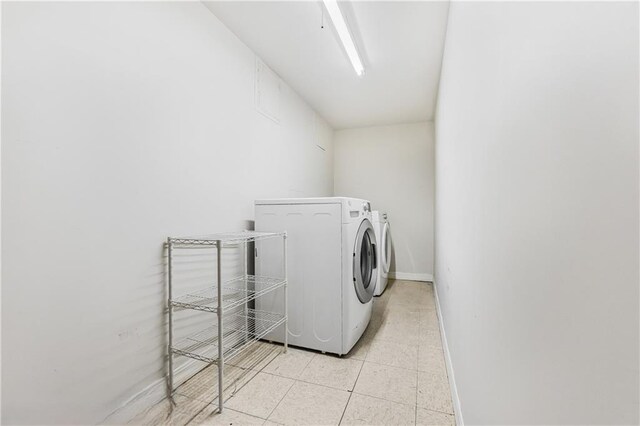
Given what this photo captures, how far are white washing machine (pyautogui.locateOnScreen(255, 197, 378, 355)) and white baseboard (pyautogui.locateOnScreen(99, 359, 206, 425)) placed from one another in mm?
696

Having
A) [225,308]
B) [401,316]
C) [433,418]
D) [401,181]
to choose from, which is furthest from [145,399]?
[401,181]

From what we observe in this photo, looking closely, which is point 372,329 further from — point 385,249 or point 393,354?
point 385,249

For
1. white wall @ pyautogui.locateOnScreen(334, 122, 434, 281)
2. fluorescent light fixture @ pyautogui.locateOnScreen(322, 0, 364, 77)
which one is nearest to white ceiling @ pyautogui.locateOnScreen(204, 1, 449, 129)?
fluorescent light fixture @ pyautogui.locateOnScreen(322, 0, 364, 77)

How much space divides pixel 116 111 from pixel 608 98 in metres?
1.75

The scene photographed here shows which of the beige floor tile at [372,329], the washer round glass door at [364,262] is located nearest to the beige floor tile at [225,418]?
the washer round glass door at [364,262]

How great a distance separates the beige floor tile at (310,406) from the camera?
56.8 inches

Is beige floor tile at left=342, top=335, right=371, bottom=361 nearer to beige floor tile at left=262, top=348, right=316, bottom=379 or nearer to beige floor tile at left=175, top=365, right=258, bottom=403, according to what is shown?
beige floor tile at left=262, top=348, right=316, bottom=379

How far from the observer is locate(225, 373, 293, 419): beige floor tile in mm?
1519

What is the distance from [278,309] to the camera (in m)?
2.24

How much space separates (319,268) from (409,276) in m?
2.67

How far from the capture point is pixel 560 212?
474mm

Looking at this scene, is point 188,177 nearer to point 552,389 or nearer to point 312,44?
point 312,44

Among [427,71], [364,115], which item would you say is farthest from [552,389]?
[364,115]

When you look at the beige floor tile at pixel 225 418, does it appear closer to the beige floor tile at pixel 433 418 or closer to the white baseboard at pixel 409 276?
A: the beige floor tile at pixel 433 418
